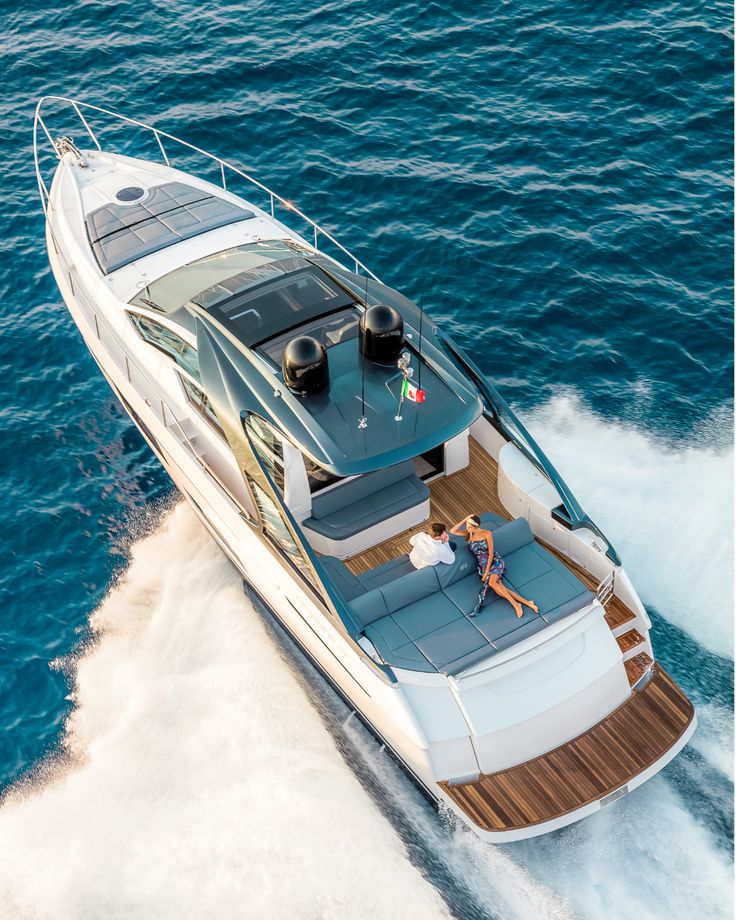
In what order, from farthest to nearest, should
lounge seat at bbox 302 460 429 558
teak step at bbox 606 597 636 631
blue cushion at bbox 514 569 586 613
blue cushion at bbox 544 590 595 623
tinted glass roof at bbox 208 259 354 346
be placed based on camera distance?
tinted glass roof at bbox 208 259 354 346, lounge seat at bbox 302 460 429 558, teak step at bbox 606 597 636 631, blue cushion at bbox 514 569 586 613, blue cushion at bbox 544 590 595 623

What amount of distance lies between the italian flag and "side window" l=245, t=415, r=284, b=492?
1716 millimetres

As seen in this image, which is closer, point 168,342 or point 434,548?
point 434,548

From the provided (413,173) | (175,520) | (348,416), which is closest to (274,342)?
(348,416)

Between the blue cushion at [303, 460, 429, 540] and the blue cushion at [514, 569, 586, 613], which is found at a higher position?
the blue cushion at [303, 460, 429, 540]

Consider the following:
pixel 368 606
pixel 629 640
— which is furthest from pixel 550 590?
pixel 368 606

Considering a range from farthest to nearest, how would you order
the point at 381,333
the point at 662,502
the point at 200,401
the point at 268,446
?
1. the point at 662,502
2. the point at 200,401
3. the point at 381,333
4. the point at 268,446

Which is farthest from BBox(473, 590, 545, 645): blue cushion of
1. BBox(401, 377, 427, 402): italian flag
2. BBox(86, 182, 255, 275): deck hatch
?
BBox(86, 182, 255, 275): deck hatch

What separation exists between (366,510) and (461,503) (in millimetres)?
1485

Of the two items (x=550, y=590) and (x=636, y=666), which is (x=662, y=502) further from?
(x=550, y=590)

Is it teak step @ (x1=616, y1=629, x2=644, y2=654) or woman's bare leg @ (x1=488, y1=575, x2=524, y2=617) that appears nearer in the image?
woman's bare leg @ (x1=488, y1=575, x2=524, y2=617)

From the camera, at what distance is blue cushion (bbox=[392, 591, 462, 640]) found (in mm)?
10430

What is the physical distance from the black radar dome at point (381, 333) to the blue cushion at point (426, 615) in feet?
10.7

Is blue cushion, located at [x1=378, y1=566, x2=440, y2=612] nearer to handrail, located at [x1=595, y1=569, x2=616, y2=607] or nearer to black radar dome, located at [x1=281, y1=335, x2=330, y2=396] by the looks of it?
handrail, located at [x1=595, y1=569, x2=616, y2=607]

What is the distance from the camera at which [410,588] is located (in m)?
10.6
